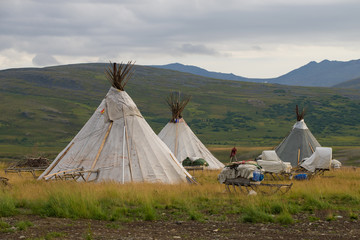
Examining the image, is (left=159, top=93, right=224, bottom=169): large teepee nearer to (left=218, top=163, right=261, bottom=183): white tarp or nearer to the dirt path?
(left=218, top=163, right=261, bottom=183): white tarp

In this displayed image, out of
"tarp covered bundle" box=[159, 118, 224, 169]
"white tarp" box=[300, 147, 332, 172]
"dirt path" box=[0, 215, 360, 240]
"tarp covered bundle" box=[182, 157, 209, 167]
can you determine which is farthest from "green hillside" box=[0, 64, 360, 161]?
"dirt path" box=[0, 215, 360, 240]

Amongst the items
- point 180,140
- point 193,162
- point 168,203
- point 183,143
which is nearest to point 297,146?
point 183,143

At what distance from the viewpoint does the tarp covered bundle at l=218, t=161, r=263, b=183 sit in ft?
53.0

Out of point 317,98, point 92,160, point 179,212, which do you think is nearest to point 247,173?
point 179,212

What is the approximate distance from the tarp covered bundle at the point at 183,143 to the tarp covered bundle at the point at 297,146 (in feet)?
15.7

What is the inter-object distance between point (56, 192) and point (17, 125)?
114439 millimetres

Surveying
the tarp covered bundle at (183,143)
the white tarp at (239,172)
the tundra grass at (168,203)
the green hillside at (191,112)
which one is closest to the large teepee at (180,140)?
the tarp covered bundle at (183,143)

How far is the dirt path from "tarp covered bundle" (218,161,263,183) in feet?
13.1

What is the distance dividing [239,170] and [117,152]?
579cm

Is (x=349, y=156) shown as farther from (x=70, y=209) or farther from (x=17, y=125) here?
(x=17, y=125)

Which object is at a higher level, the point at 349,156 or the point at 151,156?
the point at 151,156

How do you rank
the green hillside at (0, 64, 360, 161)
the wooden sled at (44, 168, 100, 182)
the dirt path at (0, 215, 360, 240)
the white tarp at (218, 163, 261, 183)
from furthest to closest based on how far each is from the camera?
the green hillside at (0, 64, 360, 161)
the wooden sled at (44, 168, 100, 182)
the white tarp at (218, 163, 261, 183)
the dirt path at (0, 215, 360, 240)

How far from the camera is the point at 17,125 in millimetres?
121750

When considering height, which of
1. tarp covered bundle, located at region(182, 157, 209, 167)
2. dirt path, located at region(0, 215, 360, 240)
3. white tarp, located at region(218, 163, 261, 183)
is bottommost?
tarp covered bundle, located at region(182, 157, 209, 167)
